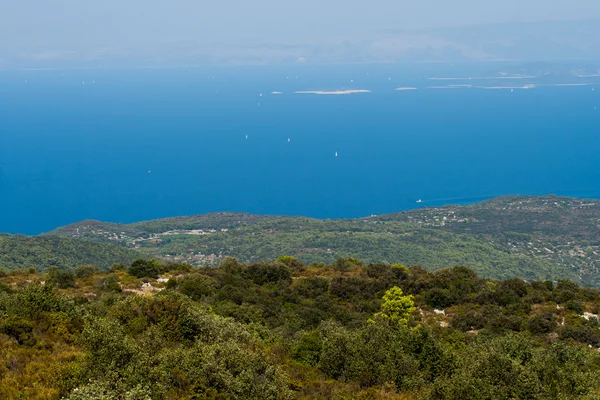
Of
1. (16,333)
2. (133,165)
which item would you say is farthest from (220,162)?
(16,333)

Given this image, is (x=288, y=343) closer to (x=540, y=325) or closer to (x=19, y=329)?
(x=19, y=329)

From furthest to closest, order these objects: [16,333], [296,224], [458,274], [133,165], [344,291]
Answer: [133,165] → [296,224] → [458,274] → [344,291] → [16,333]

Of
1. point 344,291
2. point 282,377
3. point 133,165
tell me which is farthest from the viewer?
point 133,165

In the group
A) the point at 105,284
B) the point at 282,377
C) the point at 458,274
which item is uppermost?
the point at 282,377

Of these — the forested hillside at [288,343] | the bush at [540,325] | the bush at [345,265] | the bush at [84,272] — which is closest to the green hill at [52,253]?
the bush at [84,272]

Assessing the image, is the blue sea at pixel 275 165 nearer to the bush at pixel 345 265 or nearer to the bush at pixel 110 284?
the bush at pixel 345 265

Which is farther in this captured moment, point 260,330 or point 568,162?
point 568,162

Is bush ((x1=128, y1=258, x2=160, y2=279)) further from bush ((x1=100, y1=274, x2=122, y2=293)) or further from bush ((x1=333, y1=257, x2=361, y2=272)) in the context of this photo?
bush ((x1=333, y1=257, x2=361, y2=272))

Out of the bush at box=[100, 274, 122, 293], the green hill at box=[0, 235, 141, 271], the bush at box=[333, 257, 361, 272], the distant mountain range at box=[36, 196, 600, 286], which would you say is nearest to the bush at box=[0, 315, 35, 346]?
the bush at box=[100, 274, 122, 293]

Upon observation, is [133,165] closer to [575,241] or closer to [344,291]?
[575,241]
